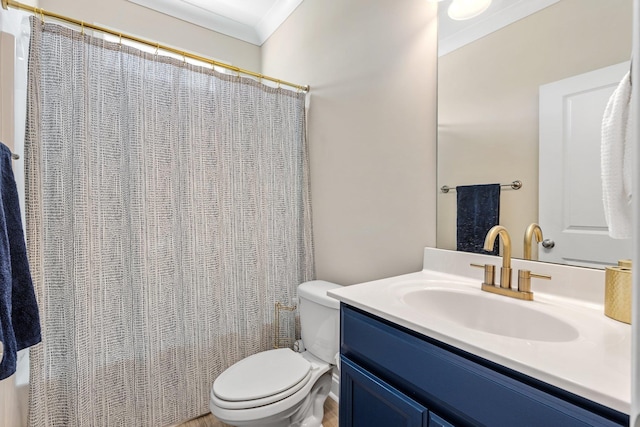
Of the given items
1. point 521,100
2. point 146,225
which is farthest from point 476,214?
point 146,225

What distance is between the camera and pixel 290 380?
128 centimetres

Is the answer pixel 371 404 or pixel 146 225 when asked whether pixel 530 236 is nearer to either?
pixel 371 404

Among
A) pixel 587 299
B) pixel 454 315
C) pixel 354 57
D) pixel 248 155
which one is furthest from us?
pixel 248 155

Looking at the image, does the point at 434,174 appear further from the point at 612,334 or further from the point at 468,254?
the point at 612,334

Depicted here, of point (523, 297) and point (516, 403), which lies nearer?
point (516, 403)

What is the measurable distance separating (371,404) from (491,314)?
1.56ft

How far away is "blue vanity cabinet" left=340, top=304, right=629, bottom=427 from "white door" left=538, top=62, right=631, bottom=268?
0.55 metres

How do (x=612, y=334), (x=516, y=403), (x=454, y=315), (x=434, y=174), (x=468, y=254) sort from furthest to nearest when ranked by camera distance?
(x=434, y=174)
(x=468, y=254)
(x=454, y=315)
(x=612, y=334)
(x=516, y=403)

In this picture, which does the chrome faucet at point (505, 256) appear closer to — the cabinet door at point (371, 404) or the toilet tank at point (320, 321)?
the cabinet door at point (371, 404)

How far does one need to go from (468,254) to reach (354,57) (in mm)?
1210

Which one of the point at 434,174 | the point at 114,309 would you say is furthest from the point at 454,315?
the point at 114,309

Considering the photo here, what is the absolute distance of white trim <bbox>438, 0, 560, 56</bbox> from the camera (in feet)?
3.21

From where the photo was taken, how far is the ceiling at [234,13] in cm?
214

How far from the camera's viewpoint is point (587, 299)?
84cm
